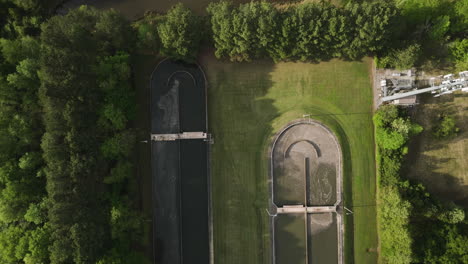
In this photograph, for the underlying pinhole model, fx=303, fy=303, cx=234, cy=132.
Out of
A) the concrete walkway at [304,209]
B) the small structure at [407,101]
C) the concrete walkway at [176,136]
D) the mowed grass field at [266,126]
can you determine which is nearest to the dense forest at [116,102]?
the small structure at [407,101]

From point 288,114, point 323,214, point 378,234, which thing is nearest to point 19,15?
point 288,114

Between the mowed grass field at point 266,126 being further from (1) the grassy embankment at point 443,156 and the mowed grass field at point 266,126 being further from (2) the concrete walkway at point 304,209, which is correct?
(1) the grassy embankment at point 443,156

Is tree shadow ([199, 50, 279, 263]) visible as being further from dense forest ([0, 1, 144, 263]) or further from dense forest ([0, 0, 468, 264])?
dense forest ([0, 1, 144, 263])

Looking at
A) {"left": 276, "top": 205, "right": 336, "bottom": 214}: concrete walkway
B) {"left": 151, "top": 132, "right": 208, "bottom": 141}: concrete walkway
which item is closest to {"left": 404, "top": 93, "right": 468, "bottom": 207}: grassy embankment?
{"left": 276, "top": 205, "right": 336, "bottom": 214}: concrete walkway

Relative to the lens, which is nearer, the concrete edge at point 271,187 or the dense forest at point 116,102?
the dense forest at point 116,102

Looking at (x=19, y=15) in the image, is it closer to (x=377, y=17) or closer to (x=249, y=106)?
(x=249, y=106)

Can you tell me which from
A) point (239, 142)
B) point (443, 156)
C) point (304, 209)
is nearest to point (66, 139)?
point (239, 142)

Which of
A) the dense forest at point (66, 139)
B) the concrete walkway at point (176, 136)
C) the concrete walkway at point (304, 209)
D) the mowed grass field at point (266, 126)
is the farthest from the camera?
the mowed grass field at point (266, 126)
